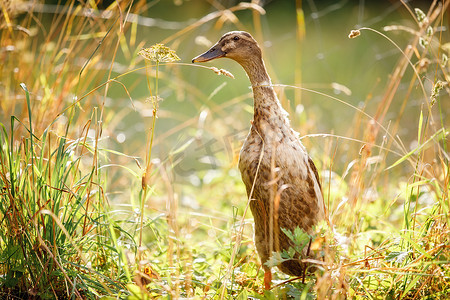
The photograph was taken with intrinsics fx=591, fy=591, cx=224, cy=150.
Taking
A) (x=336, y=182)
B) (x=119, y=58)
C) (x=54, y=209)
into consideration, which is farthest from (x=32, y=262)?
(x=119, y=58)

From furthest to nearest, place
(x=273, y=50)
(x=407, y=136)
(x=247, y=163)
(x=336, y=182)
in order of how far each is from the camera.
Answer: (x=273, y=50)
(x=407, y=136)
(x=336, y=182)
(x=247, y=163)

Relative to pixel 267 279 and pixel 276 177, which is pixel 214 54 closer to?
pixel 276 177

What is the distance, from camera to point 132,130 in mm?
4703

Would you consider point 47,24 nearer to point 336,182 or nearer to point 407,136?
point 407,136

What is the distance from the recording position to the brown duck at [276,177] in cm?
199

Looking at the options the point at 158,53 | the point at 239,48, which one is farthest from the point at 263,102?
the point at 158,53

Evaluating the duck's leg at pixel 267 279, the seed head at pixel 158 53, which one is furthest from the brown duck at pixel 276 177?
the seed head at pixel 158 53

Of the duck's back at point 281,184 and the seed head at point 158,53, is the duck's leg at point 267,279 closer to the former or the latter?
the duck's back at point 281,184

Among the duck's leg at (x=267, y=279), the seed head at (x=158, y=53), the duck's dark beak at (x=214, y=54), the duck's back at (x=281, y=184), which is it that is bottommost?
the duck's leg at (x=267, y=279)

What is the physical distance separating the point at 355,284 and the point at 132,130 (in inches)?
121

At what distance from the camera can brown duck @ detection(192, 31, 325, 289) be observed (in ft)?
6.52

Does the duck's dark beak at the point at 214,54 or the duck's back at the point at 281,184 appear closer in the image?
the duck's back at the point at 281,184

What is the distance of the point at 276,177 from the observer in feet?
6.44

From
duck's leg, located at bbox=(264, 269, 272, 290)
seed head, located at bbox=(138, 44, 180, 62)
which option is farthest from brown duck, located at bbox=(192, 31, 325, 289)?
seed head, located at bbox=(138, 44, 180, 62)
